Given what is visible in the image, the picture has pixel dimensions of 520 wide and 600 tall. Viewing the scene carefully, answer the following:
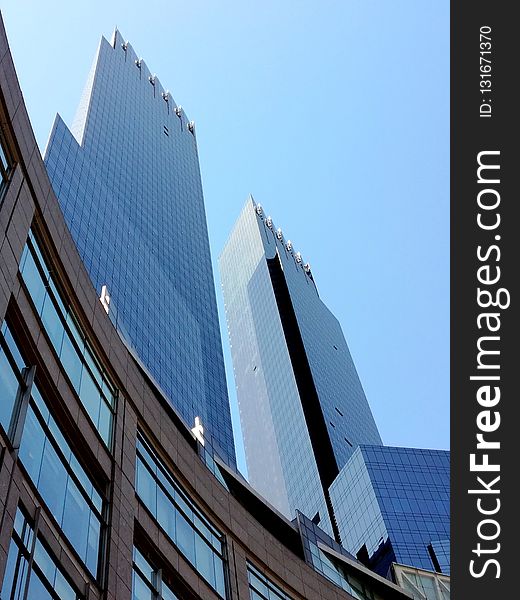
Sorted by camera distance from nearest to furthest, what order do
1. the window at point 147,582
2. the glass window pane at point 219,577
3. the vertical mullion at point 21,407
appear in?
1. the vertical mullion at point 21,407
2. the window at point 147,582
3. the glass window pane at point 219,577

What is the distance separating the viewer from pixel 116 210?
140 m

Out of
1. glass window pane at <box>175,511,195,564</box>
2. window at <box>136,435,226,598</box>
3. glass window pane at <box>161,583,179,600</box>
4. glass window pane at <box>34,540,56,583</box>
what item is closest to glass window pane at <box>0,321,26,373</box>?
glass window pane at <box>34,540,56,583</box>

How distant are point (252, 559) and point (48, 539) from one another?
42.7 feet

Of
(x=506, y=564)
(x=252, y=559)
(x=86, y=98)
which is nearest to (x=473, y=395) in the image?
(x=506, y=564)

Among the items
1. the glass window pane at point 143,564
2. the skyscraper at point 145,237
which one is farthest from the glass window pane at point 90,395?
the skyscraper at point 145,237

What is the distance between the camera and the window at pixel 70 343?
24953mm

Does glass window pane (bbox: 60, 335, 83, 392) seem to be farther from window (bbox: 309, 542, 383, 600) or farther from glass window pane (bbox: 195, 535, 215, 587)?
window (bbox: 309, 542, 383, 600)

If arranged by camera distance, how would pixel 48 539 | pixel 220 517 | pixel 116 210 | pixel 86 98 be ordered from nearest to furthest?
pixel 48 539 → pixel 220 517 → pixel 116 210 → pixel 86 98

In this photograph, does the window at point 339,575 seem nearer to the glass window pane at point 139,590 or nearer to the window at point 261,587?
the window at point 261,587

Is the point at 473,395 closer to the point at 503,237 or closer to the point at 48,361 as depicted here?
the point at 503,237

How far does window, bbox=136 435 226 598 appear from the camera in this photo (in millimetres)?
28234

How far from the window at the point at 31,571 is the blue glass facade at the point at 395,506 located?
118 meters

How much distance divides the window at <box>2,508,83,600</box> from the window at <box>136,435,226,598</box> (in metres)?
6.46

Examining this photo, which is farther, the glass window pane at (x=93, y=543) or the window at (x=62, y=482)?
the glass window pane at (x=93, y=543)
